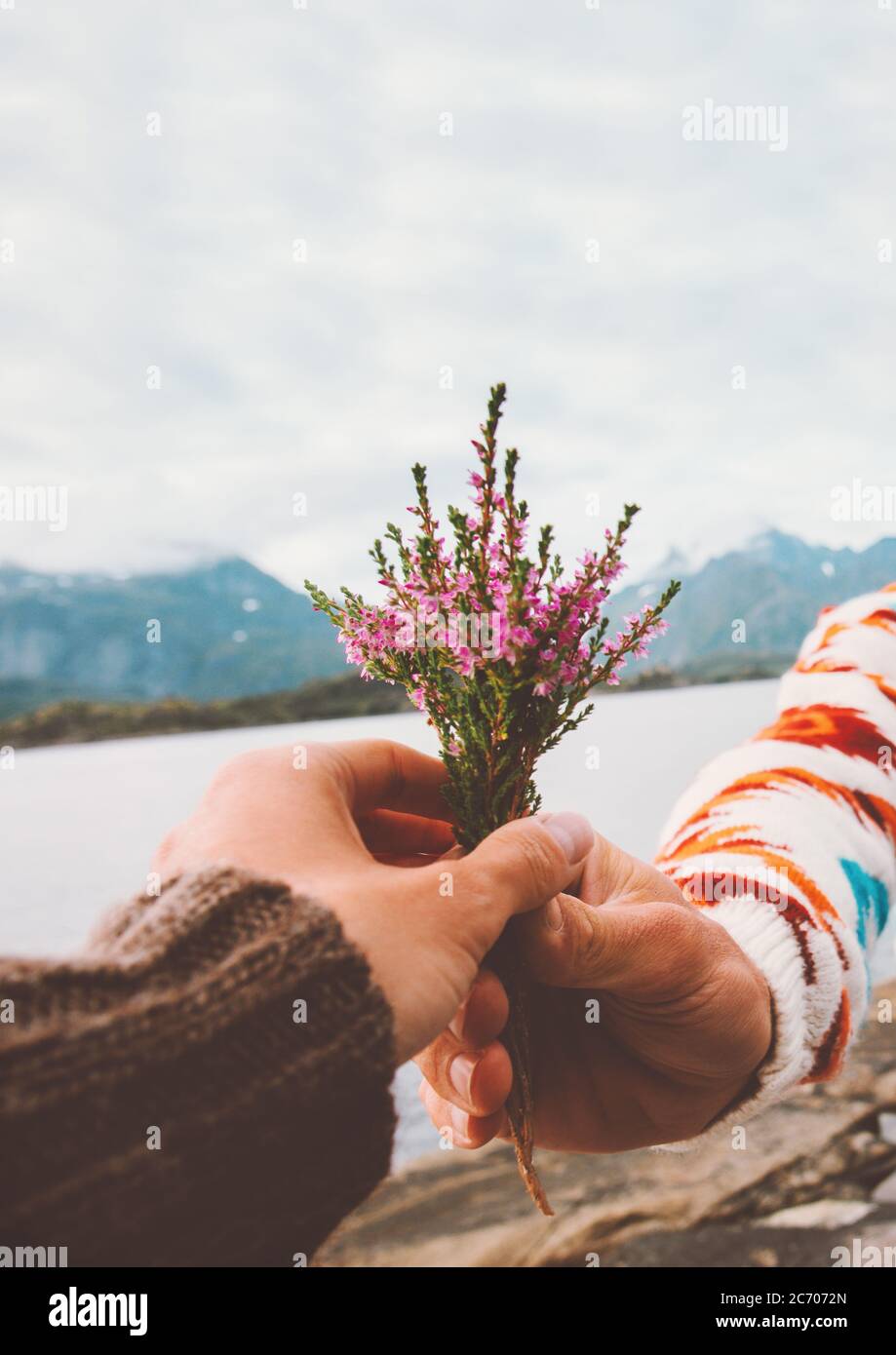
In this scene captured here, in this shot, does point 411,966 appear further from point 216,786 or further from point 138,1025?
point 216,786

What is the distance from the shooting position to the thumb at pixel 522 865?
66.2 inches

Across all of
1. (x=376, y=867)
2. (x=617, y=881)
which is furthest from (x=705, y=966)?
(x=376, y=867)

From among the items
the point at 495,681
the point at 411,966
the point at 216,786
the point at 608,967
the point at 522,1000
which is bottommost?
the point at 522,1000

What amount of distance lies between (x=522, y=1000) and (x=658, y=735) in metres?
74.2

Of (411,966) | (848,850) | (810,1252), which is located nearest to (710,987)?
(848,850)

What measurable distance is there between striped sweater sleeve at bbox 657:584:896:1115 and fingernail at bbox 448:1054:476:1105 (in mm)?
962

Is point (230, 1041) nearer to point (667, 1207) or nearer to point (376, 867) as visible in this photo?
point (376, 867)

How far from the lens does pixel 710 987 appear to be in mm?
2260

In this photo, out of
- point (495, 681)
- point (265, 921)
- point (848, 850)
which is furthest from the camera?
point (848, 850)

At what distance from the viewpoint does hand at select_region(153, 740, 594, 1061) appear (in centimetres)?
143

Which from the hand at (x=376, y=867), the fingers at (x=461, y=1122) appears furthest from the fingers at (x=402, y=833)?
the fingers at (x=461, y=1122)

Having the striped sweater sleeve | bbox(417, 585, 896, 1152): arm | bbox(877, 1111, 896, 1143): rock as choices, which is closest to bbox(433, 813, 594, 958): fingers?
bbox(417, 585, 896, 1152): arm

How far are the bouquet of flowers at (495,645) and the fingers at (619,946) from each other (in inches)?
3.8

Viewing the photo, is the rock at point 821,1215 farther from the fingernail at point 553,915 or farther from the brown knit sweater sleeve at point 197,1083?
the brown knit sweater sleeve at point 197,1083
